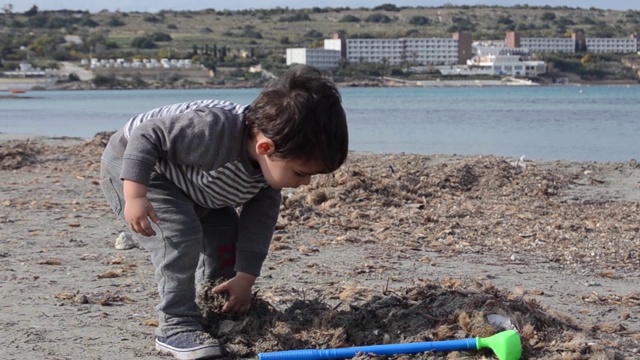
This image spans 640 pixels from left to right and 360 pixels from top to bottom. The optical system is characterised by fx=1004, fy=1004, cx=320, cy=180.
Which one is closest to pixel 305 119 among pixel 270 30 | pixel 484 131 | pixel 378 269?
pixel 378 269

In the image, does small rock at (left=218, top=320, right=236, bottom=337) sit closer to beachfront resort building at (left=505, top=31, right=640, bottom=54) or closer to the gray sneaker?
the gray sneaker

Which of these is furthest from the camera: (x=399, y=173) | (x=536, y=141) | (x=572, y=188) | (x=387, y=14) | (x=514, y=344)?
(x=387, y=14)

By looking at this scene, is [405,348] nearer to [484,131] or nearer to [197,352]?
[197,352]

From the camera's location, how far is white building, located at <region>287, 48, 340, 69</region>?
6800 centimetres

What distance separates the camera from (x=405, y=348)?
A: 10.4ft

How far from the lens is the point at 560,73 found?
74875mm

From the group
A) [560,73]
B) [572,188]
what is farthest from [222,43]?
[572,188]

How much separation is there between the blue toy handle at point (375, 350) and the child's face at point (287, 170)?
54 centimetres

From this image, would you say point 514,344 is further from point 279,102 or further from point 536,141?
point 536,141

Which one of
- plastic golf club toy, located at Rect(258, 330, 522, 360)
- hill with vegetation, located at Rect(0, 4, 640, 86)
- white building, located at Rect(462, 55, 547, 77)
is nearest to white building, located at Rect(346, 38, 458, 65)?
hill with vegetation, located at Rect(0, 4, 640, 86)

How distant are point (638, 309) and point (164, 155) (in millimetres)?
2013

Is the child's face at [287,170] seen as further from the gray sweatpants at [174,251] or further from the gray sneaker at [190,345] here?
the gray sneaker at [190,345]

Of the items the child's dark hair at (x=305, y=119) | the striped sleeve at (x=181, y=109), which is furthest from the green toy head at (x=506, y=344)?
the striped sleeve at (x=181, y=109)

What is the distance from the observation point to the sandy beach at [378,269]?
3396mm
